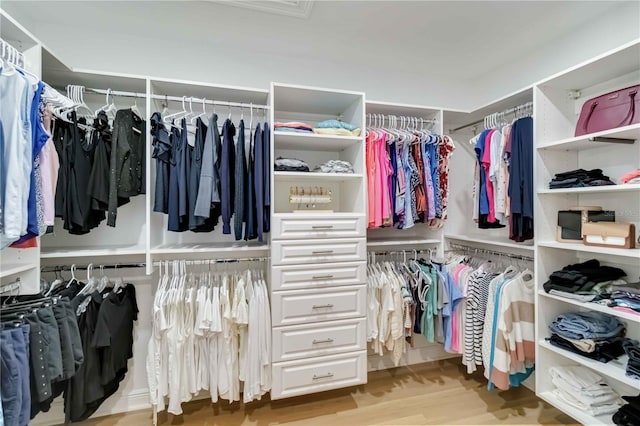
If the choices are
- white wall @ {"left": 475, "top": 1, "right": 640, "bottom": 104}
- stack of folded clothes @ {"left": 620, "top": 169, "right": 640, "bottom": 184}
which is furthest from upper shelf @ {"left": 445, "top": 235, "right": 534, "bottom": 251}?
white wall @ {"left": 475, "top": 1, "right": 640, "bottom": 104}

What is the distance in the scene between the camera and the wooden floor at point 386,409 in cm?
200

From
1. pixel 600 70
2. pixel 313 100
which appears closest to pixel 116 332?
pixel 313 100

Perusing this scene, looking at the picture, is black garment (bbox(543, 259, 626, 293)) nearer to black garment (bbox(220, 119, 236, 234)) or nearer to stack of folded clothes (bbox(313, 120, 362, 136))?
stack of folded clothes (bbox(313, 120, 362, 136))

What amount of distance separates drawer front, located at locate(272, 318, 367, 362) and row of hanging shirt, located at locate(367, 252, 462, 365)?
0.17 metres

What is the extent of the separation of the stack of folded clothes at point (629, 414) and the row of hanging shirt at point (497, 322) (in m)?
0.47

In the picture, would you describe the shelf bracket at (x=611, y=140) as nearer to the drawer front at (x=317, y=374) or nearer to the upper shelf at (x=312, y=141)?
the upper shelf at (x=312, y=141)

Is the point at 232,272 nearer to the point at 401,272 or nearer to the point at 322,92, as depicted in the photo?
the point at 401,272

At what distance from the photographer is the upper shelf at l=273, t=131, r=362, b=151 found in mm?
2074

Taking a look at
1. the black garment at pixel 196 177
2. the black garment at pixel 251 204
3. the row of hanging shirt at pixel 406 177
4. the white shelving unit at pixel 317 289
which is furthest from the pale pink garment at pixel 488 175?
the black garment at pixel 196 177

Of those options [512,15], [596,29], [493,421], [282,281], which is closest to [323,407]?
[282,281]

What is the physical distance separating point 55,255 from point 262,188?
1.28m

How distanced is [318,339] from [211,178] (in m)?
1.26

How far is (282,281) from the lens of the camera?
1945 millimetres

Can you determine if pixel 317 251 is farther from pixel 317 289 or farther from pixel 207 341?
pixel 207 341
